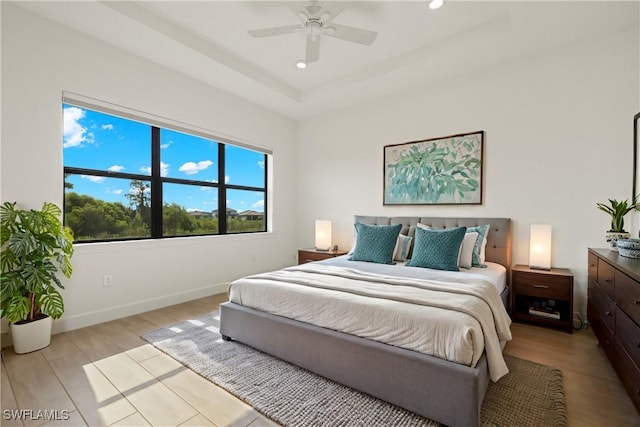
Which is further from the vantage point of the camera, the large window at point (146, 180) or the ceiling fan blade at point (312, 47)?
the large window at point (146, 180)

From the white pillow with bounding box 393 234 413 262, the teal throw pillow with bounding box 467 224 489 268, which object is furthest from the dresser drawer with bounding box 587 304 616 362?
the white pillow with bounding box 393 234 413 262

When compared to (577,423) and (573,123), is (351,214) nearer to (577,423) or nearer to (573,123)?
(573,123)

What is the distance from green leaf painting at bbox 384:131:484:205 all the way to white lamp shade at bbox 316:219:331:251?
0.95 meters

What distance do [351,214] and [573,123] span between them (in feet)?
9.01

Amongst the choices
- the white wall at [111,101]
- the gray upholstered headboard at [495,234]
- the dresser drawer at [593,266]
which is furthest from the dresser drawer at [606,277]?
the white wall at [111,101]

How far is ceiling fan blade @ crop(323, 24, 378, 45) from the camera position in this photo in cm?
234

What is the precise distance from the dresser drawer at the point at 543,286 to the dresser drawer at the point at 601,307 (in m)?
0.17

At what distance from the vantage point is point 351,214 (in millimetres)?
4527

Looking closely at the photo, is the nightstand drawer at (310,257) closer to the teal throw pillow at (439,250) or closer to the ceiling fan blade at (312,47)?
the teal throw pillow at (439,250)

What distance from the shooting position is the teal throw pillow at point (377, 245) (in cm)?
320

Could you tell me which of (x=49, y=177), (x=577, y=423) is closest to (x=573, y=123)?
(x=577, y=423)

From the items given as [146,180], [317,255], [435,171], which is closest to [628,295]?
[435,171]

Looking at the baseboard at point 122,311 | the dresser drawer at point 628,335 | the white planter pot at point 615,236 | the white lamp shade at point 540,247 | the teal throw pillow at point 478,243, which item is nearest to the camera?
the dresser drawer at point 628,335

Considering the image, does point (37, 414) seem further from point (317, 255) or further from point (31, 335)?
point (317, 255)
